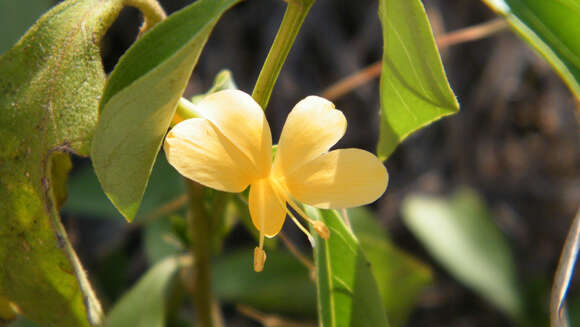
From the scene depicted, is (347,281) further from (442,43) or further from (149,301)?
(442,43)

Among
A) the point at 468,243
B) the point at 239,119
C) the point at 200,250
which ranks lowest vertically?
the point at 468,243

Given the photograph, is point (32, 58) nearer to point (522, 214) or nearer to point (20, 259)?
point (20, 259)

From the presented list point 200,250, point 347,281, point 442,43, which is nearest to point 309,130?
point 347,281

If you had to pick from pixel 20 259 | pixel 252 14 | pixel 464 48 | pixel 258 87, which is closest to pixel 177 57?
pixel 258 87

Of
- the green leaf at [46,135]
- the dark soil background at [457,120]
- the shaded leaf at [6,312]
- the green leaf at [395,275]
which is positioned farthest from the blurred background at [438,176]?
the green leaf at [46,135]

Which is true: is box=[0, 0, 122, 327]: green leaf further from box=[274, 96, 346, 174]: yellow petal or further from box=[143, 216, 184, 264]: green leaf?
box=[143, 216, 184, 264]: green leaf

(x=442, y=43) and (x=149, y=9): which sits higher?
(x=149, y=9)

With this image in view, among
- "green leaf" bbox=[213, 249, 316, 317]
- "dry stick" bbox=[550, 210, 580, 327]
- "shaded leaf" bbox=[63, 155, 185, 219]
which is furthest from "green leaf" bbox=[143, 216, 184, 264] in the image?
"dry stick" bbox=[550, 210, 580, 327]
